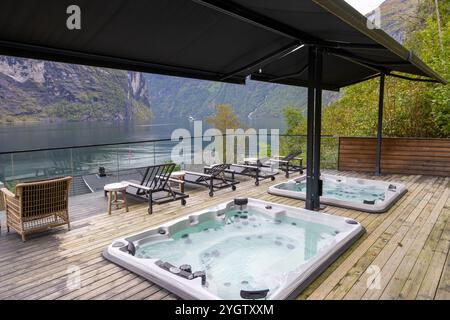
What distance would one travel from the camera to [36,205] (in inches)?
149

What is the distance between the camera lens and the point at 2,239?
3.81 m

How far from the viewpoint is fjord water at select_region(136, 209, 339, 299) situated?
10.6 ft

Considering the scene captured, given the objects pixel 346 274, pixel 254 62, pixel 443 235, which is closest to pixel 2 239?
pixel 346 274

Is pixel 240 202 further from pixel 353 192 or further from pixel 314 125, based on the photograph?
pixel 353 192

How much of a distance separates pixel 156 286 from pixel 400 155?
7.50m

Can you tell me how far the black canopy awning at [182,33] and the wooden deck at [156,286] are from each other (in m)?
2.16

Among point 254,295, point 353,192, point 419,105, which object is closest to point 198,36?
point 254,295

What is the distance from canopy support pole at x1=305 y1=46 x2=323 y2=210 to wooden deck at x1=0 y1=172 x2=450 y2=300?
16.3 inches

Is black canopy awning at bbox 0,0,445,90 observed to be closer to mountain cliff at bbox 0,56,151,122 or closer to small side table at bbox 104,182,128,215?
small side table at bbox 104,182,128,215

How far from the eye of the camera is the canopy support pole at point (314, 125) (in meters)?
4.64

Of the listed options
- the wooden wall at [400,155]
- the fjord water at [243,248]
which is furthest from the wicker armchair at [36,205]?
the wooden wall at [400,155]

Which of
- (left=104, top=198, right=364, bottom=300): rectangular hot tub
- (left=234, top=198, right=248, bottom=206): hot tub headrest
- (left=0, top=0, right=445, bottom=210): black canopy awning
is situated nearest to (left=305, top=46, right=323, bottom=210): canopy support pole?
(left=0, top=0, right=445, bottom=210): black canopy awning

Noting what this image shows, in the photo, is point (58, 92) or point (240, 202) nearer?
point (240, 202)

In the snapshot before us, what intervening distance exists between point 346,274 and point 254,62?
3.56 meters
